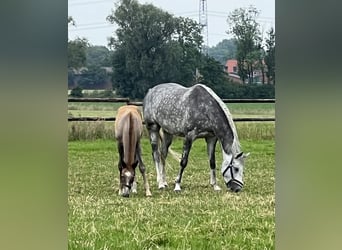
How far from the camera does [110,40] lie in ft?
5.59

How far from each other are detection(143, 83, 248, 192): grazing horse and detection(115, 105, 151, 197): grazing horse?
2.6 inches

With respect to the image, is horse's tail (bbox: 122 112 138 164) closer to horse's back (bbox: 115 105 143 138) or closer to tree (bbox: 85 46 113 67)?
horse's back (bbox: 115 105 143 138)

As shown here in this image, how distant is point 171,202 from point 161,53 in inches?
22.9

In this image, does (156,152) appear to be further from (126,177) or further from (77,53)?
(77,53)

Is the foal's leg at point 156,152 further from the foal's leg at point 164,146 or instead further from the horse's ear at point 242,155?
the horse's ear at point 242,155

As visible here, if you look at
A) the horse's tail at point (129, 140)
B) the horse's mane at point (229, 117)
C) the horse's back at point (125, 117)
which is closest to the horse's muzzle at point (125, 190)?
the horse's tail at point (129, 140)

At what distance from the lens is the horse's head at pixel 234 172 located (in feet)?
6.50

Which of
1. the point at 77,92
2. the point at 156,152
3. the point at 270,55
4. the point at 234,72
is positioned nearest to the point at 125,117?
the point at 156,152

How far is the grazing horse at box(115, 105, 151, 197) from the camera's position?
1.96m

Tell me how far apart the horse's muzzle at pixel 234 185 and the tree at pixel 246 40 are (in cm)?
43

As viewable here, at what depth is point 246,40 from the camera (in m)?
1.78
